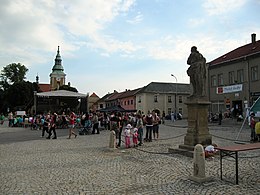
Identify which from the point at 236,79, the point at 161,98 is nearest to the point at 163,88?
the point at 161,98

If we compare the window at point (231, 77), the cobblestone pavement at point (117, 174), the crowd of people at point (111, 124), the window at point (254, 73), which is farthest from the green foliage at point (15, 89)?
the cobblestone pavement at point (117, 174)

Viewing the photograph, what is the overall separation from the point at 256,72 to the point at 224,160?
25.4 m

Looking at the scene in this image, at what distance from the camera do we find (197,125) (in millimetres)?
10430

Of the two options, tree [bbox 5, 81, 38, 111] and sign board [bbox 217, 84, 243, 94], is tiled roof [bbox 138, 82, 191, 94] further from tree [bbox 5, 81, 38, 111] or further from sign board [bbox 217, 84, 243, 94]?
tree [bbox 5, 81, 38, 111]

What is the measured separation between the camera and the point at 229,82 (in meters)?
35.3

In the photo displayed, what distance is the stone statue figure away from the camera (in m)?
10.7

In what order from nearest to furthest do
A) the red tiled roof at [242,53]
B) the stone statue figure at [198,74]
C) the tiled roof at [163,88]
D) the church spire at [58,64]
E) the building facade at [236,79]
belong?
1. the stone statue figure at [198,74]
2. the building facade at [236,79]
3. the red tiled roof at [242,53]
4. the tiled roof at [163,88]
5. the church spire at [58,64]

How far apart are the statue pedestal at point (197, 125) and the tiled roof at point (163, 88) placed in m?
49.3

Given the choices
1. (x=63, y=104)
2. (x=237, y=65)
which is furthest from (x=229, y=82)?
(x=63, y=104)

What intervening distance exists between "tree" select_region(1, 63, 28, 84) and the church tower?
70.0ft

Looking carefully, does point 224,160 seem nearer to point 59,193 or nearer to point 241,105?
point 59,193

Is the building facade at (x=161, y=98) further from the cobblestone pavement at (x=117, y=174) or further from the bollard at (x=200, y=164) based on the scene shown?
the bollard at (x=200, y=164)

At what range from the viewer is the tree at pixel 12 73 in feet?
240

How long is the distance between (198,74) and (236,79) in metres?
25.8
